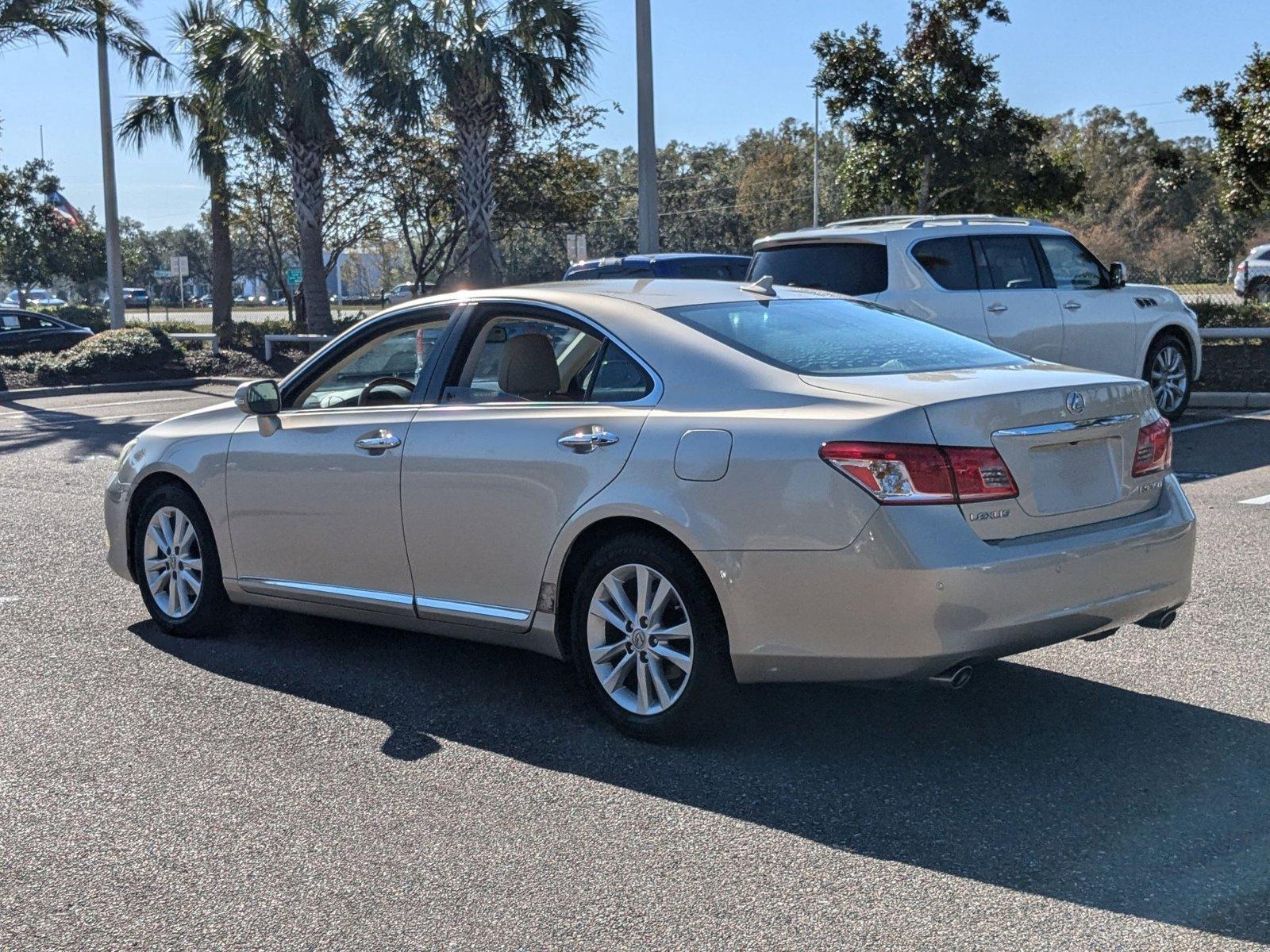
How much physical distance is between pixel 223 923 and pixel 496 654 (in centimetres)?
277

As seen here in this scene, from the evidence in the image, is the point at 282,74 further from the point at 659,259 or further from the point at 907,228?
the point at 907,228

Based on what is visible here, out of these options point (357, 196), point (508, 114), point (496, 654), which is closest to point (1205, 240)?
point (357, 196)

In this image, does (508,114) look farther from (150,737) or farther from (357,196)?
(150,737)

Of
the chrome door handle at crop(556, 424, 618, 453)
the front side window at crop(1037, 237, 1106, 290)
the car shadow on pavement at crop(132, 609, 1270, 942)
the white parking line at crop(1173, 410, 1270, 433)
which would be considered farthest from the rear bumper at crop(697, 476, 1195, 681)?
the white parking line at crop(1173, 410, 1270, 433)

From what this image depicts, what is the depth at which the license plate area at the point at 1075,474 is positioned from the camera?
15.0ft

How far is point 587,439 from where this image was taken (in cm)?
505

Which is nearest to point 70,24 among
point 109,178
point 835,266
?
point 109,178

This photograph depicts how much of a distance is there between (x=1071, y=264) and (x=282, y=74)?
1840 cm

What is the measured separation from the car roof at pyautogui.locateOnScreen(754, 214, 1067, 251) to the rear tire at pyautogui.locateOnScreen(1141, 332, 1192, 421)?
169cm

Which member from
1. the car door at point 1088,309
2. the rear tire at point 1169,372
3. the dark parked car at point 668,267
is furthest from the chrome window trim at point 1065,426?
the dark parked car at point 668,267

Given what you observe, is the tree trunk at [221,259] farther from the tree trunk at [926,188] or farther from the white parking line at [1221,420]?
the white parking line at [1221,420]

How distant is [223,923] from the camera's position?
12.0ft

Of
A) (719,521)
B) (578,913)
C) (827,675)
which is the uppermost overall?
(719,521)

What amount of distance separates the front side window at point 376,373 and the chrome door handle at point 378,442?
254mm
